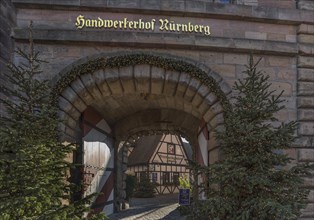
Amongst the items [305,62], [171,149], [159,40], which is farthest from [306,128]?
[171,149]

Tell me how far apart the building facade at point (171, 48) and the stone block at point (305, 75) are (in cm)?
2

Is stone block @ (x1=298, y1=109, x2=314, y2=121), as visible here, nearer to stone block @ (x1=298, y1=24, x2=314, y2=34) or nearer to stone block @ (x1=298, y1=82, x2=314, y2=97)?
stone block @ (x1=298, y1=82, x2=314, y2=97)

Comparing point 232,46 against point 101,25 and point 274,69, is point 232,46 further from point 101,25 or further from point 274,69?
point 101,25

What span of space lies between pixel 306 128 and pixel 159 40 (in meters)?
3.39

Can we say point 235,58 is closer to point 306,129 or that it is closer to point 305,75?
point 305,75

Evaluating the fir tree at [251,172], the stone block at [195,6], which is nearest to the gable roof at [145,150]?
the stone block at [195,6]

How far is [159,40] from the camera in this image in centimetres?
620

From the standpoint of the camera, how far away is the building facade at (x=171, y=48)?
6.03 m

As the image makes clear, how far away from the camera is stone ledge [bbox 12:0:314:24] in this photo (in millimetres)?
6152

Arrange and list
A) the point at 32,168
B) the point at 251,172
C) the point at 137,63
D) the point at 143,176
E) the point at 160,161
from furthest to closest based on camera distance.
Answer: the point at 160,161, the point at 143,176, the point at 137,63, the point at 251,172, the point at 32,168

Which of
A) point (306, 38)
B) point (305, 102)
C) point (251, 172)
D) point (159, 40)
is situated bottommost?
point (251, 172)

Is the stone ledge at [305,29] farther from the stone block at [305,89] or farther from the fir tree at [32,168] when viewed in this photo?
the fir tree at [32,168]

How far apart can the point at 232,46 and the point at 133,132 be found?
6840 mm

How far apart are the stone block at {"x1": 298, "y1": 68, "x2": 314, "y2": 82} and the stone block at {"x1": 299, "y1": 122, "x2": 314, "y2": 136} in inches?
35.3
